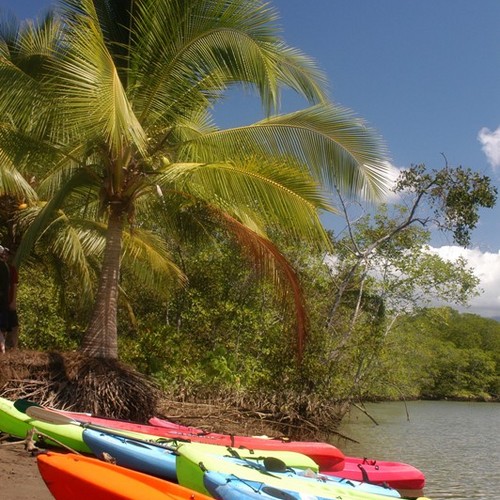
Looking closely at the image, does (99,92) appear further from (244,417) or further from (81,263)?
(244,417)

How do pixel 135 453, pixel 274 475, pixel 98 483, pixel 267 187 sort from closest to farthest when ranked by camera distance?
pixel 98 483 < pixel 274 475 < pixel 135 453 < pixel 267 187

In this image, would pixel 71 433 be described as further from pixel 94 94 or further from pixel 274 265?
pixel 94 94

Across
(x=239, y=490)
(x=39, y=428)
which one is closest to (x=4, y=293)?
(x=39, y=428)

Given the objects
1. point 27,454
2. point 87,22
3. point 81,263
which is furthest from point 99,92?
point 81,263

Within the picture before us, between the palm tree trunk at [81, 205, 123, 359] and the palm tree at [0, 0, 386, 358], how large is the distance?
0.02 meters

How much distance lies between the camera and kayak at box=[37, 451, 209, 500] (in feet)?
15.3

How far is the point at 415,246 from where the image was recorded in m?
19.9

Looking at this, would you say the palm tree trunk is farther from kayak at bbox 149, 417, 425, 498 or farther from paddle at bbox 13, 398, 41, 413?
paddle at bbox 13, 398, 41, 413

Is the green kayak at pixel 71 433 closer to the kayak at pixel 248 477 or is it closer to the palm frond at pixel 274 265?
the kayak at pixel 248 477

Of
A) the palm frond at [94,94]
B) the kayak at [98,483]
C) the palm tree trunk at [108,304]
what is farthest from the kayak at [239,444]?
the palm frond at [94,94]

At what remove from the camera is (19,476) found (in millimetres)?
6207

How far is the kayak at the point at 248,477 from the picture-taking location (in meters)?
5.39

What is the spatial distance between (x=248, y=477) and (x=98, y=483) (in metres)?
1.34

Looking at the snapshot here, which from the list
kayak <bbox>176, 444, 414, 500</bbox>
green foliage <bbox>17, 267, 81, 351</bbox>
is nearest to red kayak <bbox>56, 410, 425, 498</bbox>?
kayak <bbox>176, 444, 414, 500</bbox>
